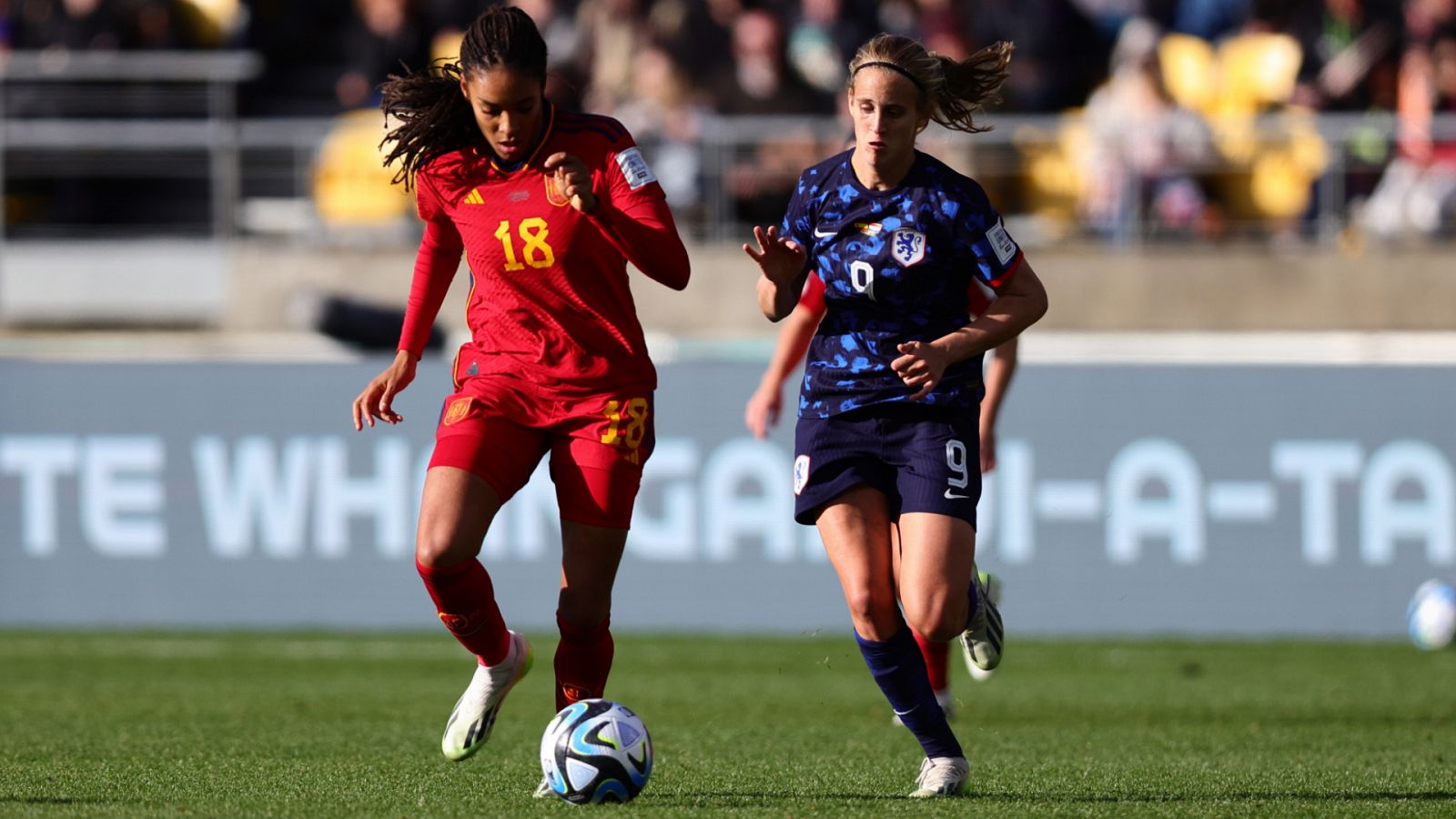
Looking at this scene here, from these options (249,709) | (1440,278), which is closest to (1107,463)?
(1440,278)

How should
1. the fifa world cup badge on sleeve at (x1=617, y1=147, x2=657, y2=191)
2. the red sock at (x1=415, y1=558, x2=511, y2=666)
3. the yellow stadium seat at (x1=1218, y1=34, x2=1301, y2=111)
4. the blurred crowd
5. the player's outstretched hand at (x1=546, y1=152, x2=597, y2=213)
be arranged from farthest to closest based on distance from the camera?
the yellow stadium seat at (x1=1218, y1=34, x2=1301, y2=111)
the blurred crowd
the red sock at (x1=415, y1=558, x2=511, y2=666)
the fifa world cup badge on sleeve at (x1=617, y1=147, x2=657, y2=191)
the player's outstretched hand at (x1=546, y1=152, x2=597, y2=213)

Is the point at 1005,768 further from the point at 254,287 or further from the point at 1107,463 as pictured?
the point at 254,287

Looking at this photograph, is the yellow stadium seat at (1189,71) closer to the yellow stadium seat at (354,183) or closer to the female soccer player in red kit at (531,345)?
the yellow stadium seat at (354,183)

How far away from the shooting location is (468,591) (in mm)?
6184

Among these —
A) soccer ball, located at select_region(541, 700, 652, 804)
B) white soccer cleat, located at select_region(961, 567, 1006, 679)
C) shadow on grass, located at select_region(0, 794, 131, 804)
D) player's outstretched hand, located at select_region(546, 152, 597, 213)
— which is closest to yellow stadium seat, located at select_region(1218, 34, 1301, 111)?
white soccer cleat, located at select_region(961, 567, 1006, 679)

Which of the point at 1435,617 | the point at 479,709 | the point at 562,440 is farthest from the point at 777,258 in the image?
the point at 1435,617

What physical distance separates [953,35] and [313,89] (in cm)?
532

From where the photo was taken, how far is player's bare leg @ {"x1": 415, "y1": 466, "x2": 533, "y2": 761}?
6.01 m

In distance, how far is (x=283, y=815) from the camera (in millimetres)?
5637

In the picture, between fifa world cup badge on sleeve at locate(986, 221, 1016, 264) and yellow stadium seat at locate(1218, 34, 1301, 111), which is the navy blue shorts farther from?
yellow stadium seat at locate(1218, 34, 1301, 111)

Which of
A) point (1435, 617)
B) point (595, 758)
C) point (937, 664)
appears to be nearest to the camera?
point (595, 758)

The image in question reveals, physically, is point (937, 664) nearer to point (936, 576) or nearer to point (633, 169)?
point (936, 576)

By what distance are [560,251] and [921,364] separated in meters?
1.11

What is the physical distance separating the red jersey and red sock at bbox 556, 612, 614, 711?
2.46 ft
